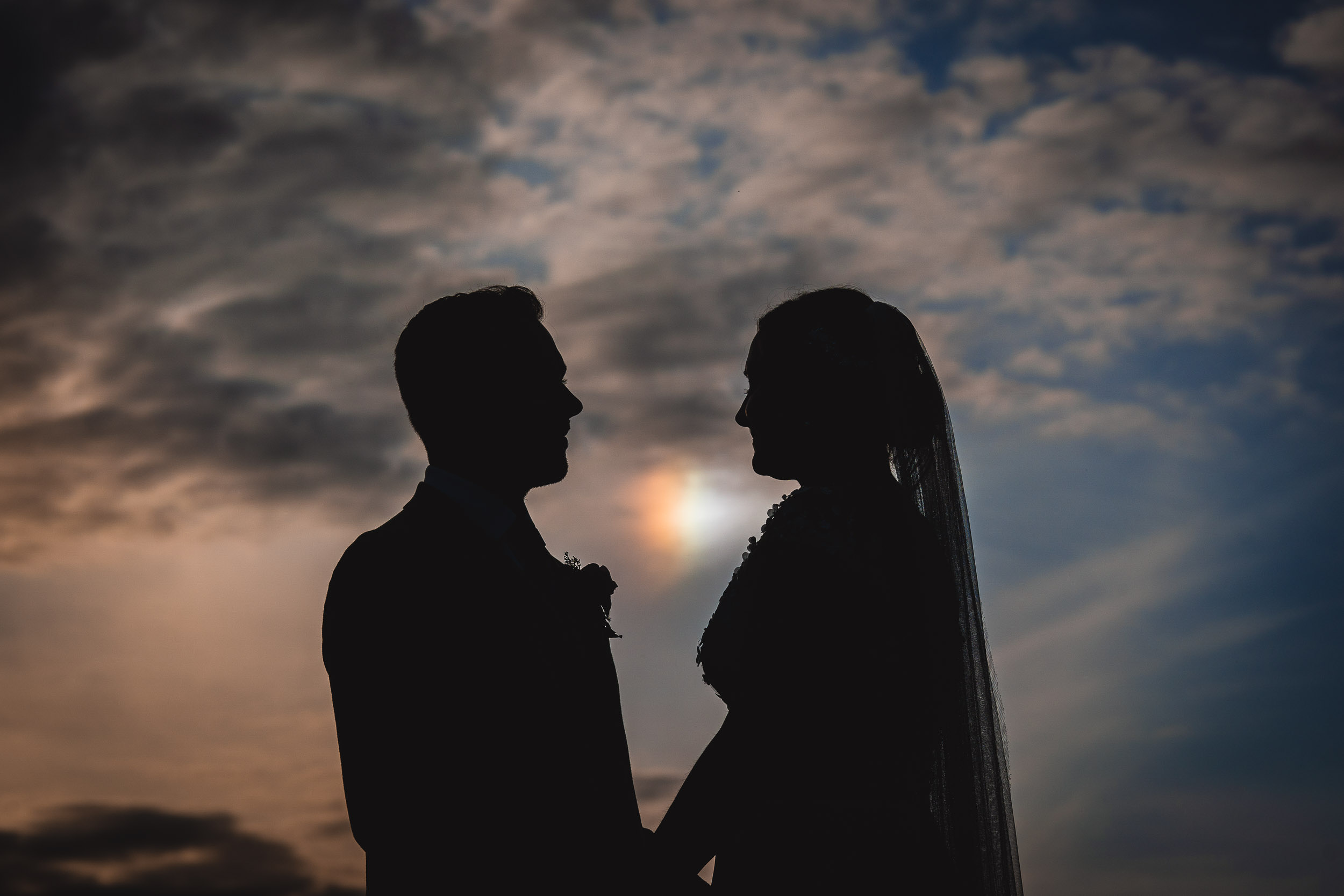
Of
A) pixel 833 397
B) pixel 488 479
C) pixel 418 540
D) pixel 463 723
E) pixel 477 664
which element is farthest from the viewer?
pixel 833 397

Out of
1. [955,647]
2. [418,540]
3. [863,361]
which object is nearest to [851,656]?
[955,647]

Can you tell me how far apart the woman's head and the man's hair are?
1.32 m

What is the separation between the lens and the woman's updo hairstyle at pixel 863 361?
6.13 meters

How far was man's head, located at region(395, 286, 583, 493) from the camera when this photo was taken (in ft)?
19.7

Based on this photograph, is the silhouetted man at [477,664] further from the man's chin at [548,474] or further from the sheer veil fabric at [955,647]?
the sheer veil fabric at [955,647]

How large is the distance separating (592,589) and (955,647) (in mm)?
1842

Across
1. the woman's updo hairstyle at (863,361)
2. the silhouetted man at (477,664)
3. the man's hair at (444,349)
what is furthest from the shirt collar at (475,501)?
the woman's updo hairstyle at (863,361)

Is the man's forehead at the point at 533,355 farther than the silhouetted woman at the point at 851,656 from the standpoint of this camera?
Yes

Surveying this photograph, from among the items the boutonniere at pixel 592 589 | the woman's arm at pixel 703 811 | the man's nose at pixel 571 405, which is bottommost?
the woman's arm at pixel 703 811

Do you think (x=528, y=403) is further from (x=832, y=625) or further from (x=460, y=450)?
(x=832, y=625)

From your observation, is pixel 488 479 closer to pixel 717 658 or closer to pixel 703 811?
pixel 717 658

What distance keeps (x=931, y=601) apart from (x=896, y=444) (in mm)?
794

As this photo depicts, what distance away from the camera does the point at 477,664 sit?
5348 mm

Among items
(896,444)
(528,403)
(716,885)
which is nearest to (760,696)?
(716,885)
